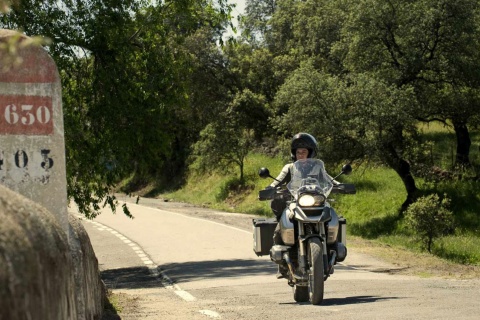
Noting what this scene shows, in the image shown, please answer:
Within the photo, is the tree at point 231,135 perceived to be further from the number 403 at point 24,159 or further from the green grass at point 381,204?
the number 403 at point 24,159

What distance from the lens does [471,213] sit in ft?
113

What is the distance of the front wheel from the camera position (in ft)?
36.4

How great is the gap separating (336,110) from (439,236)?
7.96m

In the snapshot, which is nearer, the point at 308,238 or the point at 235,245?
the point at 308,238

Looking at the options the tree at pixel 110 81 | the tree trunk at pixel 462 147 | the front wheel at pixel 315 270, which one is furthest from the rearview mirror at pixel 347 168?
the tree trunk at pixel 462 147

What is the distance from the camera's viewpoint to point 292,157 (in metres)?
12.2

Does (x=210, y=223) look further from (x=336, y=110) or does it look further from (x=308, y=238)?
(x=308, y=238)

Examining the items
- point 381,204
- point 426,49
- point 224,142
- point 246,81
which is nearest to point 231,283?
point 426,49

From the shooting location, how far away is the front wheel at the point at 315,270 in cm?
1109

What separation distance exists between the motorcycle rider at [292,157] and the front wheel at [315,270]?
711 millimetres

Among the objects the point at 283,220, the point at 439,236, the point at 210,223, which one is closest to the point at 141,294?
the point at 283,220

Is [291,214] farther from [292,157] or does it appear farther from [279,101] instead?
[279,101]

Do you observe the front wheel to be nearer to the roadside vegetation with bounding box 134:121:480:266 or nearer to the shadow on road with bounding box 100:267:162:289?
the shadow on road with bounding box 100:267:162:289

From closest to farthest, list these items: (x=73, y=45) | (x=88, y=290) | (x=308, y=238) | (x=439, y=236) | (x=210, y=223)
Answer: (x=88, y=290), (x=308, y=238), (x=73, y=45), (x=439, y=236), (x=210, y=223)
